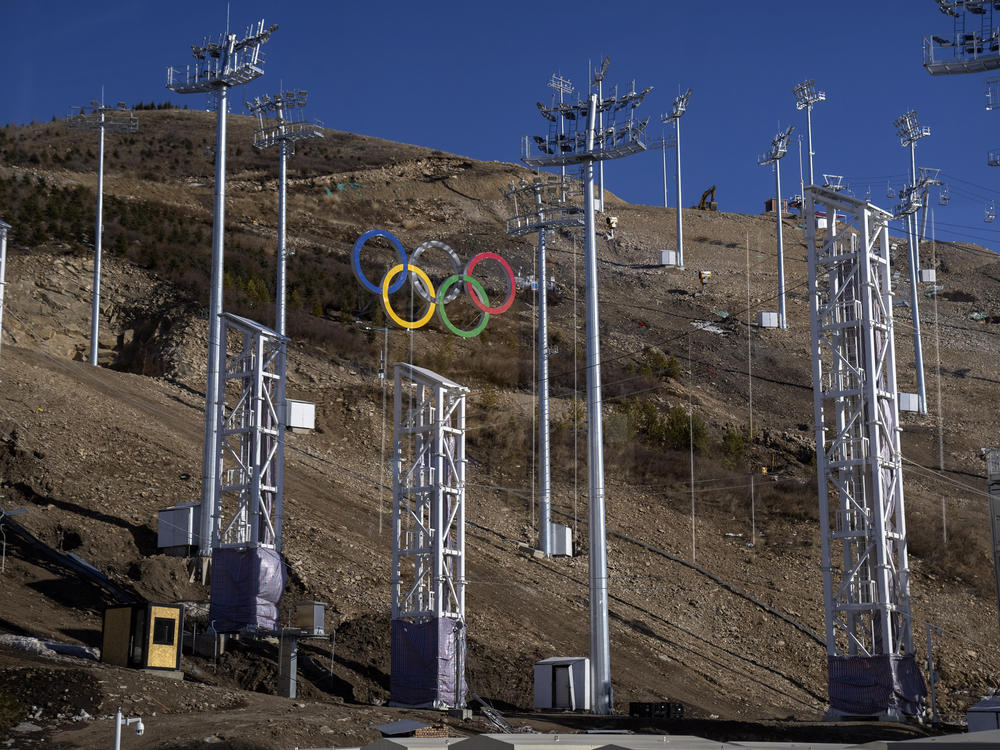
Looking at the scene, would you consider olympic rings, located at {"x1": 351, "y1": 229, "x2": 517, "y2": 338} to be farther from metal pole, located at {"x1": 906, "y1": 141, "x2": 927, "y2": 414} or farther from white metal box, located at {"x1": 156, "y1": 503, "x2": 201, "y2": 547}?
white metal box, located at {"x1": 156, "y1": 503, "x2": 201, "y2": 547}

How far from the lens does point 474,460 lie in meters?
57.6

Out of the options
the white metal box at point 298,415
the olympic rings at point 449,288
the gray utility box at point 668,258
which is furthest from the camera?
the gray utility box at point 668,258

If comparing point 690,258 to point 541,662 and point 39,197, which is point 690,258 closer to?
point 39,197

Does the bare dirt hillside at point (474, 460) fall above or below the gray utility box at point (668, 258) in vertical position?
below

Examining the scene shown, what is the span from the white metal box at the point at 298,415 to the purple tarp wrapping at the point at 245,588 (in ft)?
14.2

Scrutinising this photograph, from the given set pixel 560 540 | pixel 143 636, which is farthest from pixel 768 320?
pixel 143 636

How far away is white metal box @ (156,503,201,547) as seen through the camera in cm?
3622

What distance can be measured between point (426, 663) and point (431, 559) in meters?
2.94

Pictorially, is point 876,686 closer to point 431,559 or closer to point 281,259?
point 431,559

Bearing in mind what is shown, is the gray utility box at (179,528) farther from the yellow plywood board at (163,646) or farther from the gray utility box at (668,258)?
the gray utility box at (668,258)

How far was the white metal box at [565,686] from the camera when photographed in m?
34.7

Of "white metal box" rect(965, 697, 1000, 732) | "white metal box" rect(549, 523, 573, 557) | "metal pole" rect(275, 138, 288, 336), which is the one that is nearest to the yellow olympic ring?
"metal pole" rect(275, 138, 288, 336)

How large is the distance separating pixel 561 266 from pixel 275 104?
138 ft

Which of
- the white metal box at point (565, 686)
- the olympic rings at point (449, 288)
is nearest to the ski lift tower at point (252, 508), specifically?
the white metal box at point (565, 686)
